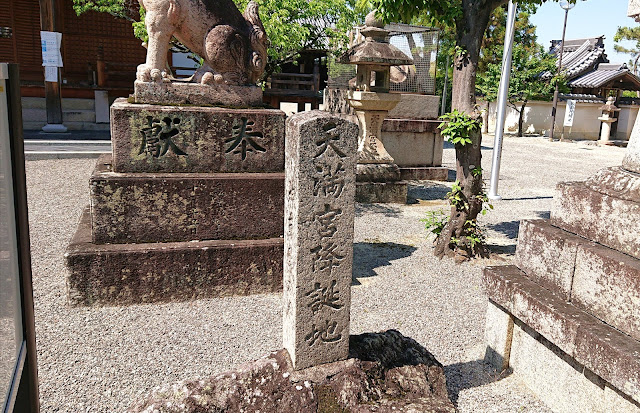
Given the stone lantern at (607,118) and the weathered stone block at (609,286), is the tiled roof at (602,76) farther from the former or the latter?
the weathered stone block at (609,286)

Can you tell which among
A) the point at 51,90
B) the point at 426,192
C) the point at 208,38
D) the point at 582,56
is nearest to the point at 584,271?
the point at 208,38

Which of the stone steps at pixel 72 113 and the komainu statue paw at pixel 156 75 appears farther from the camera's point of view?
the stone steps at pixel 72 113

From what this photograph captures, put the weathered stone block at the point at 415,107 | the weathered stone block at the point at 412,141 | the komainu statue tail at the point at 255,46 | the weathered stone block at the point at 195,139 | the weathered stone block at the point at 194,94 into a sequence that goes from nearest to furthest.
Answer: the weathered stone block at the point at 195,139 → the weathered stone block at the point at 194,94 → the komainu statue tail at the point at 255,46 → the weathered stone block at the point at 412,141 → the weathered stone block at the point at 415,107

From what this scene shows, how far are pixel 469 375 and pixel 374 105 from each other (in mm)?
6008

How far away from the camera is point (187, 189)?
4.38m

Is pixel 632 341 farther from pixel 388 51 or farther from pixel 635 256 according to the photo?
pixel 388 51

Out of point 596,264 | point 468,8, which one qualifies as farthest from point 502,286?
point 468,8

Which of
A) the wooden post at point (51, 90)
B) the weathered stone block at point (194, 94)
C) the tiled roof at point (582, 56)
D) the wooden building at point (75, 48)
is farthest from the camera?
the tiled roof at point (582, 56)

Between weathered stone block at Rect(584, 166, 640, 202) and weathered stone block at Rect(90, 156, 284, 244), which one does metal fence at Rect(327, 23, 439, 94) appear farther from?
weathered stone block at Rect(584, 166, 640, 202)

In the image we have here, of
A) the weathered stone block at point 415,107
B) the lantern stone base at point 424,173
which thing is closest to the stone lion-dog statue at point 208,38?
the weathered stone block at point 415,107

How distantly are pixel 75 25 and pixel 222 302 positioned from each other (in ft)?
40.4

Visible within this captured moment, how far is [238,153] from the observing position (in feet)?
15.2

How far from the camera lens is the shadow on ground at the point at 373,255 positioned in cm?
528

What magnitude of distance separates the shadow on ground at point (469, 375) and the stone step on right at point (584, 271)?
27.7 inches
